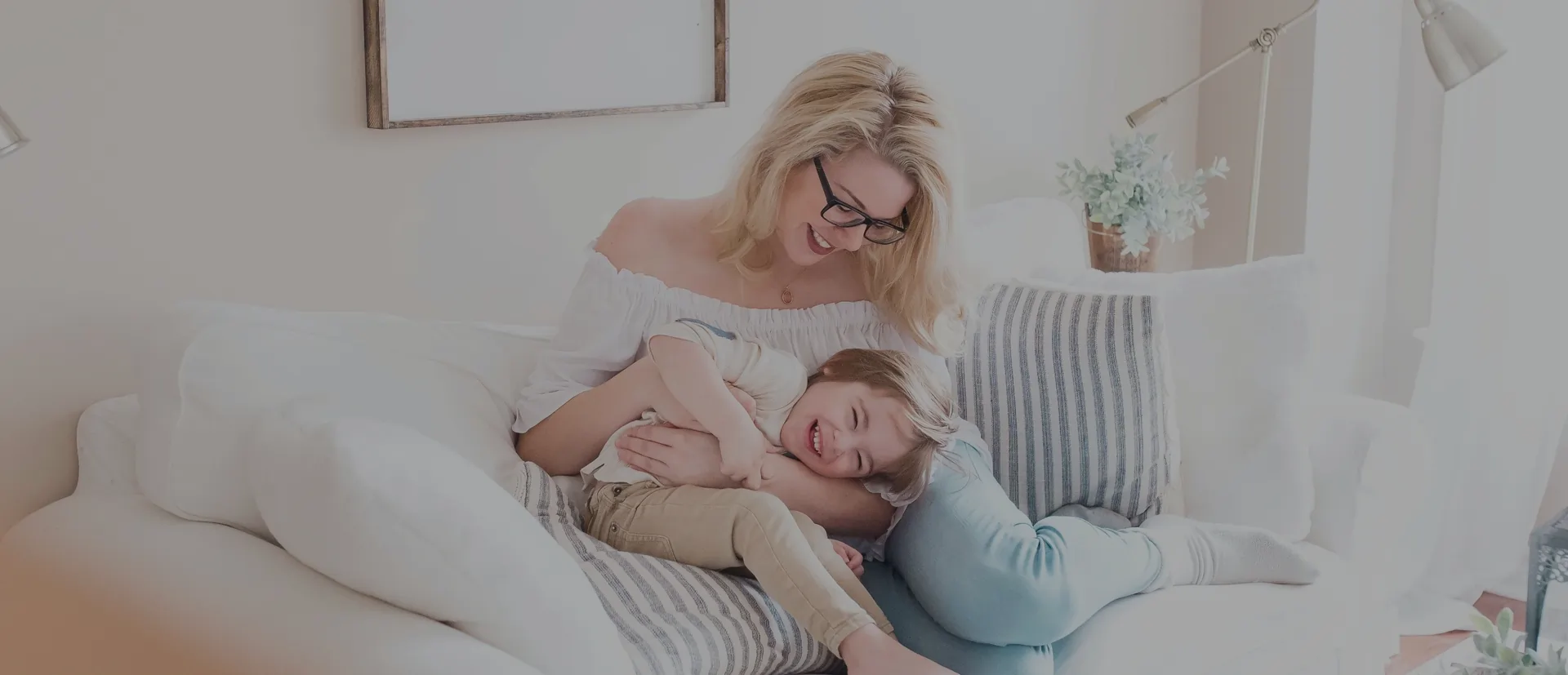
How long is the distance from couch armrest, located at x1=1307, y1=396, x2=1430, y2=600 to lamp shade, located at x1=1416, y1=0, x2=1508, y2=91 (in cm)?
62

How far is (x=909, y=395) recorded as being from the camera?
1755mm

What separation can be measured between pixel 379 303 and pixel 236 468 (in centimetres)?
57

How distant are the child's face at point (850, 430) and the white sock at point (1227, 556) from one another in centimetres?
41

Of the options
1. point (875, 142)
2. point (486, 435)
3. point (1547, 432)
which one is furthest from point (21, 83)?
point (1547, 432)

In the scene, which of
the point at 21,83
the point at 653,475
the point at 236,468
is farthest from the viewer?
the point at 653,475

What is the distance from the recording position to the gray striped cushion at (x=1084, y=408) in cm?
204

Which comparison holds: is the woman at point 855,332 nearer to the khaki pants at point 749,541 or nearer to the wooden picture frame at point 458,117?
the khaki pants at point 749,541

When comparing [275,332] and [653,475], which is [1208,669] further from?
[275,332]

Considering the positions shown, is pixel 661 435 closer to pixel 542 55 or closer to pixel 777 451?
pixel 777 451

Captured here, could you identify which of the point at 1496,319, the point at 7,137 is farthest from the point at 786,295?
the point at 1496,319

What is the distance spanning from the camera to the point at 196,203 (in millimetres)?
1758

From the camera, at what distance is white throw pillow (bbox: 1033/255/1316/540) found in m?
2.09

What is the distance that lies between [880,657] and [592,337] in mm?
625

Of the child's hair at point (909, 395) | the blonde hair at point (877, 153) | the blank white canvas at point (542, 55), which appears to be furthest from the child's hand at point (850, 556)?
the blank white canvas at point (542, 55)
